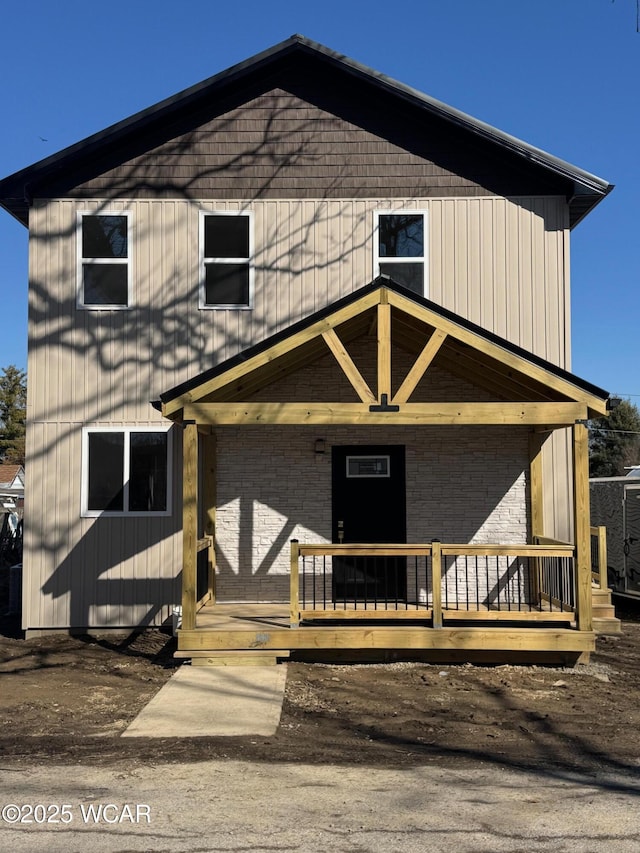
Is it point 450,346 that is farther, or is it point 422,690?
point 450,346

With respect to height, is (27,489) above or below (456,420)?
below

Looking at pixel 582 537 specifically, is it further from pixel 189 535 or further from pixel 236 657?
pixel 189 535

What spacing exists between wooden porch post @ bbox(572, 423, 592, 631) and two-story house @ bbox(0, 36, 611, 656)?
191 cm

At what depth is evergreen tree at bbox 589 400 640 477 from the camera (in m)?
48.8

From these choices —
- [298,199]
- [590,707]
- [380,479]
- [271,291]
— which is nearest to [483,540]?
[380,479]

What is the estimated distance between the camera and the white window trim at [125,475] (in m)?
11.5

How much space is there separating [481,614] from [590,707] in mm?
1836

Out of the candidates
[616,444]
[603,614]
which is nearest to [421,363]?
[603,614]

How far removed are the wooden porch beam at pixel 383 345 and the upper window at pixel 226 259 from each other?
330 cm

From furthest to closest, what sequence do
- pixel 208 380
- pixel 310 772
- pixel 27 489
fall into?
pixel 27 489 < pixel 208 380 < pixel 310 772

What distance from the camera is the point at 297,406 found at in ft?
30.3

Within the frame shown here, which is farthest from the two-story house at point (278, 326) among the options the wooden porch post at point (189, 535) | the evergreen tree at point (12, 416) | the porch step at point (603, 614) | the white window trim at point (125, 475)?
the evergreen tree at point (12, 416)

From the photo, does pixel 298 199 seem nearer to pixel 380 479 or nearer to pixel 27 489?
pixel 380 479

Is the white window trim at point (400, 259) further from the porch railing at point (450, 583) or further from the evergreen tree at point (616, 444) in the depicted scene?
the evergreen tree at point (616, 444)
